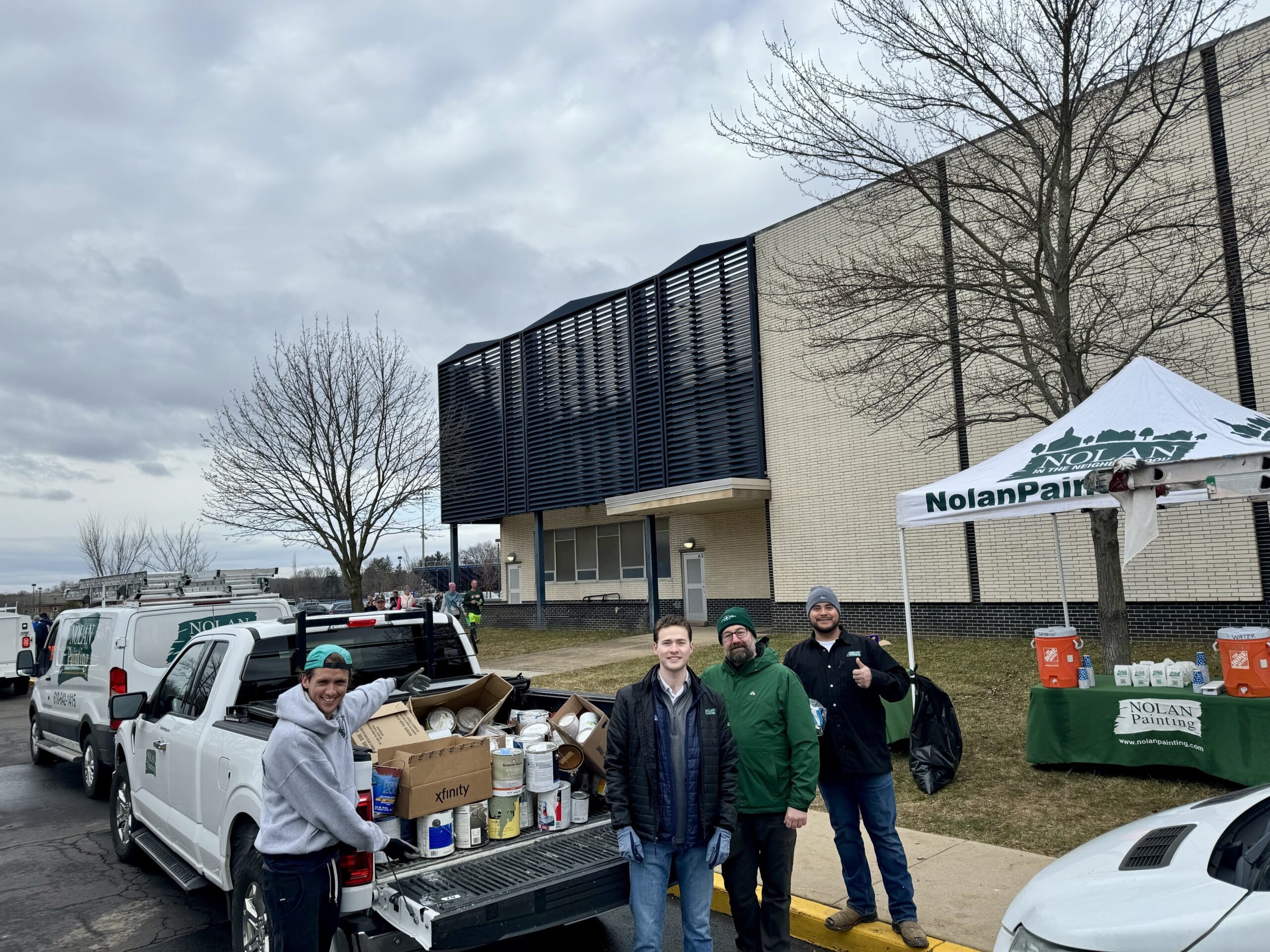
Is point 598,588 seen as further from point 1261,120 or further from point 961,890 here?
point 961,890

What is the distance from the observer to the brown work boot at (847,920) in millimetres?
4848

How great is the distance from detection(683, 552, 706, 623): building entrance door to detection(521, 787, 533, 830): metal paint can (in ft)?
64.5

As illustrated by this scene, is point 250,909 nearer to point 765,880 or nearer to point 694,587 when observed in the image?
point 765,880

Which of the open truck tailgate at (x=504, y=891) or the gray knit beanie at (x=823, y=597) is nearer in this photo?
the open truck tailgate at (x=504, y=891)

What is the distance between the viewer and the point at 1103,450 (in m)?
7.11

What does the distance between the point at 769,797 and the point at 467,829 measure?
146 centimetres

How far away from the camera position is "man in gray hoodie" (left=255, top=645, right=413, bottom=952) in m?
3.42

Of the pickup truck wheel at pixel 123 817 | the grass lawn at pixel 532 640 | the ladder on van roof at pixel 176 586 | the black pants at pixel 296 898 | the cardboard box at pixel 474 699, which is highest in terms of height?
the ladder on van roof at pixel 176 586

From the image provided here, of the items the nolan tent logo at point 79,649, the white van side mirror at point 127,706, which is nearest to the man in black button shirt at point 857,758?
the white van side mirror at point 127,706

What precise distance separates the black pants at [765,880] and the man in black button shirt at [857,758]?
0.80 meters

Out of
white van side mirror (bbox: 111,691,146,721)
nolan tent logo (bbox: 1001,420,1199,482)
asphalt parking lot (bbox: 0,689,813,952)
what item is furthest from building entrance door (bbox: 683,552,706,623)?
white van side mirror (bbox: 111,691,146,721)

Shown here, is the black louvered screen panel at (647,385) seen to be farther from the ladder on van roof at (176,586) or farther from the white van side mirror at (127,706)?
the white van side mirror at (127,706)

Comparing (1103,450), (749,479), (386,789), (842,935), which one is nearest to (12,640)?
(749,479)

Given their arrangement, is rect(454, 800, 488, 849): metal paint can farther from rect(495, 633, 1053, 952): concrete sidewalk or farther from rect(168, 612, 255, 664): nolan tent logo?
rect(168, 612, 255, 664): nolan tent logo
